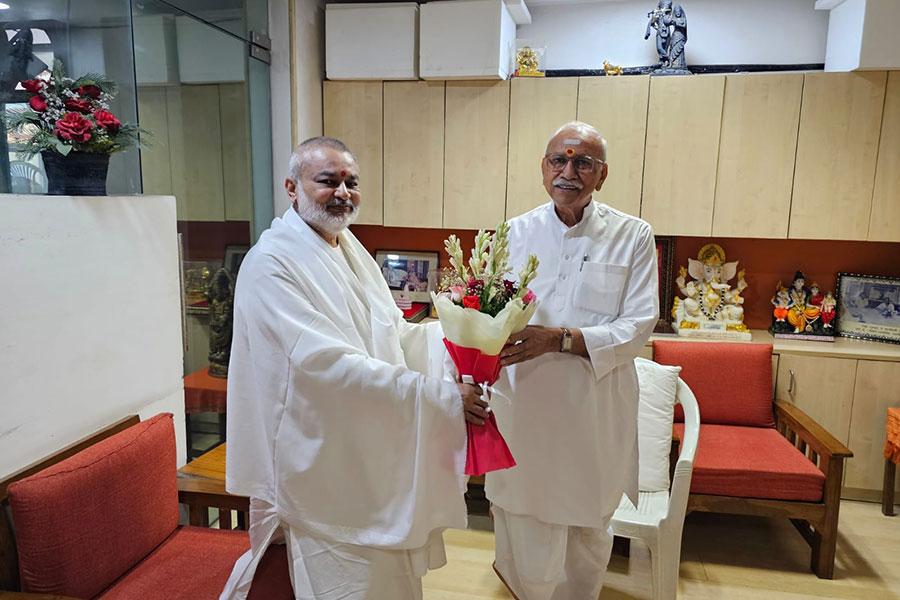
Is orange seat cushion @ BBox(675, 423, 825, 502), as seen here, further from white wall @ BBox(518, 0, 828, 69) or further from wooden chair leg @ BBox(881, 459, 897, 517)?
white wall @ BBox(518, 0, 828, 69)

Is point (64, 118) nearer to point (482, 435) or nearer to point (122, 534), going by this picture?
point (122, 534)

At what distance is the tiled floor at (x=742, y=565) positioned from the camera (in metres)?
2.68

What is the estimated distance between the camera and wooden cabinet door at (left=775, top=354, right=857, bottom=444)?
339cm

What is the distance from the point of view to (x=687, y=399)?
2875 mm

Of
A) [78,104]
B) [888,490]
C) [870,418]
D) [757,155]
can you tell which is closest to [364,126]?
[78,104]

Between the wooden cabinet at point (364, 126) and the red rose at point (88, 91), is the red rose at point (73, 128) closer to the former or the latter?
the red rose at point (88, 91)

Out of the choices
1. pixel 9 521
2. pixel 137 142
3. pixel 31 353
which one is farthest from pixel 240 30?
pixel 9 521

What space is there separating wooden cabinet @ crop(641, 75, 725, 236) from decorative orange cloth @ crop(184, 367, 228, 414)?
7.90ft

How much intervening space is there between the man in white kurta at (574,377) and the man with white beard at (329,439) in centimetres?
47

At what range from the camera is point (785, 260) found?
3.90m

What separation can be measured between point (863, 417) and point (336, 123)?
331 cm

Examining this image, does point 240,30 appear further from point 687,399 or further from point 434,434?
point 687,399

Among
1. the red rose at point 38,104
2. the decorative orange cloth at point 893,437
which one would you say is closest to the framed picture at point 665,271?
the decorative orange cloth at point 893,437

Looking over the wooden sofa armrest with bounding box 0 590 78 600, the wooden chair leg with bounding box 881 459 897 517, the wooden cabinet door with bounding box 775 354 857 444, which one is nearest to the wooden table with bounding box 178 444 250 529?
the wooden sofa armrest with bounding box 0 590 78 600
